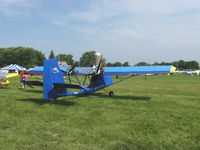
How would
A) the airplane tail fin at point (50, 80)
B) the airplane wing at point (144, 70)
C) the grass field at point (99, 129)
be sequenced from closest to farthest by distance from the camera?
the grass field at point (99, 129), the airplane tail fin at point (50, 80), the airplane wing at point (144, 70)

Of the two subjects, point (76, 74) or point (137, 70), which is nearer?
point (137, 70)

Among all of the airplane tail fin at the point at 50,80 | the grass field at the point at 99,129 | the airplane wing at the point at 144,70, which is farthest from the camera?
the airplane wing at the point at 144,70

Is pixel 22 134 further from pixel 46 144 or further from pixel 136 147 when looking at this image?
pixel 136 147

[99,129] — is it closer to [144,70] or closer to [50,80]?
[50,80]

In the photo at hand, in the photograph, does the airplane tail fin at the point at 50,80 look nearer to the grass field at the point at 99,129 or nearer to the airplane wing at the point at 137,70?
the grass field at the point at 99,129

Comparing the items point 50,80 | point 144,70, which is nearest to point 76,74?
point 50,80

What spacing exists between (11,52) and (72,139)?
3812 inches

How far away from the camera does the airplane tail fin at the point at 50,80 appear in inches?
350

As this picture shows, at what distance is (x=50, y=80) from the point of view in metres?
8.99

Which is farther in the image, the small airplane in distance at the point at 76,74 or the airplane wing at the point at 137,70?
the airplane wing at the point at 137,70

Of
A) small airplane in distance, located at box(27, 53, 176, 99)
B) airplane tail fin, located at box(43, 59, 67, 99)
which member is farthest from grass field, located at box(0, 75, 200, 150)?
small airplane in distance, located at box(27, 53, 176, 99)

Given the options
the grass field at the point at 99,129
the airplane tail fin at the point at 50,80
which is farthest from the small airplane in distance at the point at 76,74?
the grass field at the point at 99,129

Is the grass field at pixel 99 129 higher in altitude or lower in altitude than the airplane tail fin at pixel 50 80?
lower

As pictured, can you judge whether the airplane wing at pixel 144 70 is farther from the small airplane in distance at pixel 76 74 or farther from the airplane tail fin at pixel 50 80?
the airplane tail fin at pixel 50 80
